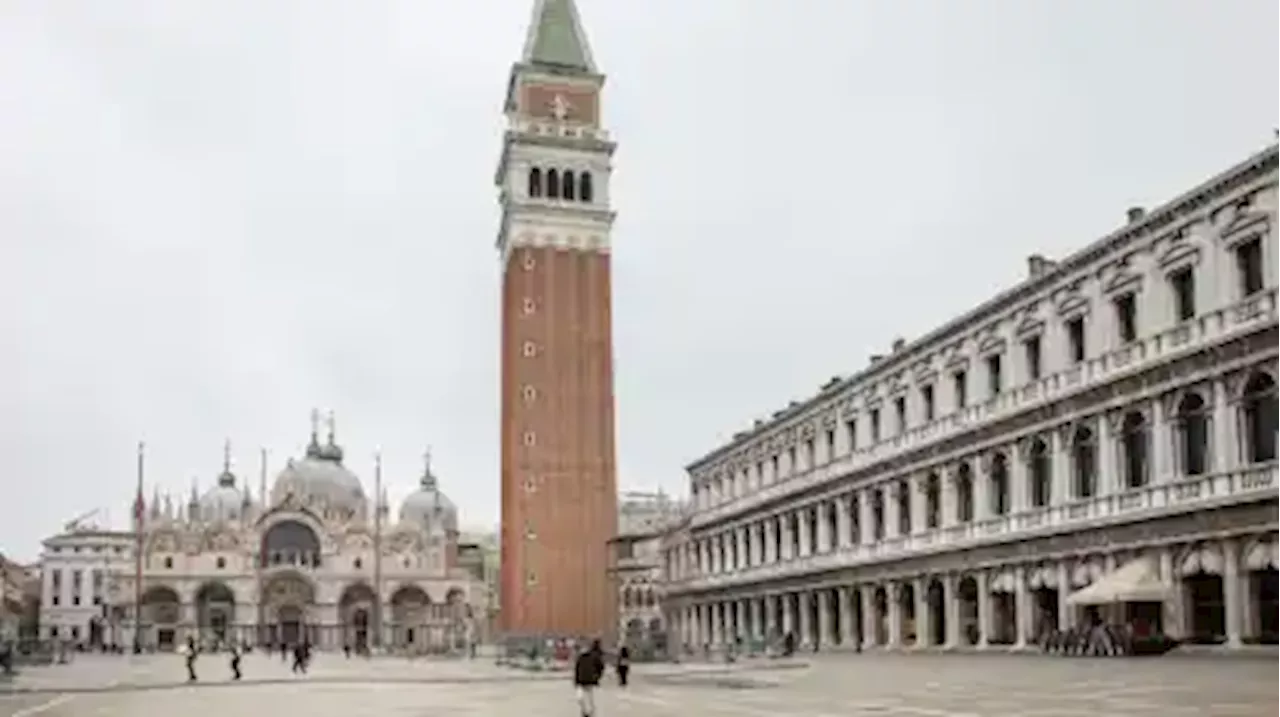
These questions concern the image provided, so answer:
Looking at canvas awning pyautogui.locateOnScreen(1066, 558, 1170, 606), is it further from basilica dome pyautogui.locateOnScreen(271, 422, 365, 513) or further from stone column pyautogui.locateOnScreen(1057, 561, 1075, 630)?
basilica dome pyautogui.locateOnScreen(271, 422, 365, 513)

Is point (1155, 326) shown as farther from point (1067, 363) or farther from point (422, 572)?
point (422, 572)

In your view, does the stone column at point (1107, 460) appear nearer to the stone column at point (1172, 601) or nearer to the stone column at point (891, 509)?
the stone column at point (1172, 601)

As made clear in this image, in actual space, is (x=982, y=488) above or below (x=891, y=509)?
above

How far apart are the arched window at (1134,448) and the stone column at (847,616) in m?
23.6

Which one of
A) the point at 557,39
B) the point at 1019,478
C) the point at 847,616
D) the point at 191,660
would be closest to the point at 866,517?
the point at 847,616

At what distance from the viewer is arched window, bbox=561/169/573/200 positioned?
4107 inches

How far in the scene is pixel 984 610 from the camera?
53.2 metres

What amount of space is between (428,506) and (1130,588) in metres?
118

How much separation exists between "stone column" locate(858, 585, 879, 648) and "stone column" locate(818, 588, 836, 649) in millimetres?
4331

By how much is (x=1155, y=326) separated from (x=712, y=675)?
1556 cm

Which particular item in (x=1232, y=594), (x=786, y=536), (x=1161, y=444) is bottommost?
(x=1232, y=594)

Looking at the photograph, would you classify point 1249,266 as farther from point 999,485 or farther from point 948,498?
point 948,498

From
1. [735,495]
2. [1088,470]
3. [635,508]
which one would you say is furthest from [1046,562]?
[635,508]

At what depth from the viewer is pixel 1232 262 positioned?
40.7 m
